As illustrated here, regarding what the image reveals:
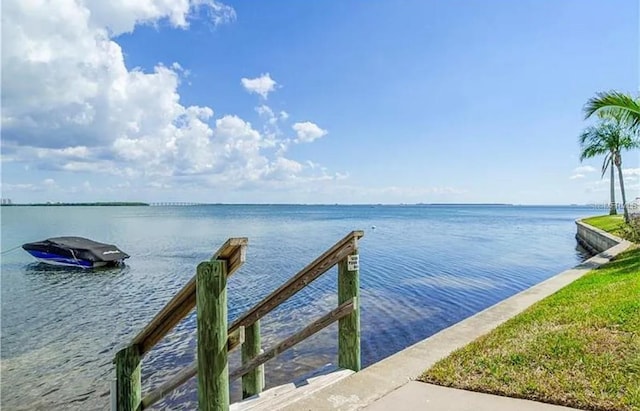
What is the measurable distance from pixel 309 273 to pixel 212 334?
1.44 m

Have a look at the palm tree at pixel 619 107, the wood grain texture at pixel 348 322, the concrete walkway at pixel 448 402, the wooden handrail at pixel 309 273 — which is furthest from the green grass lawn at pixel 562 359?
the palm tree at pixel 619 107

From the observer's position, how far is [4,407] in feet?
22.8

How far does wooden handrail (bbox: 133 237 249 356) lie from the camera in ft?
8.70

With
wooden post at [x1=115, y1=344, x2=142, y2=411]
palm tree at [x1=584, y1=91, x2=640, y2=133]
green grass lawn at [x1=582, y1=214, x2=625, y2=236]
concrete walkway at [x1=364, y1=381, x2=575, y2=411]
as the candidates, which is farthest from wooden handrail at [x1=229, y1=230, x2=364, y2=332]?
green grass lawn at [x1=582, y1=214, x2=625, y2=236]

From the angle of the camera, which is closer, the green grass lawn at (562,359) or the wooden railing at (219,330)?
the wooden railing at (219,330)

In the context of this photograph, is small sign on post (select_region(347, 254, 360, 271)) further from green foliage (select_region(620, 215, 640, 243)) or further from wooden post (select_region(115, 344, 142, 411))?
green foliage (select_region(620, 215, 640, 243))

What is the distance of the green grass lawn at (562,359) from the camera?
3602 millimetres

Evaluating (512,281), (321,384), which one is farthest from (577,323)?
(512,281)

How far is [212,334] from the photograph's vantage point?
9.42 ft

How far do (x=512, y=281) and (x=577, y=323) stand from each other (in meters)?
11.0

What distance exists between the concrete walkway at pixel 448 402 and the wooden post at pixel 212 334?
1.27 metres

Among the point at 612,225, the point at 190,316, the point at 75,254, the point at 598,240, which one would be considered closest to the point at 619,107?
the point at 598,240

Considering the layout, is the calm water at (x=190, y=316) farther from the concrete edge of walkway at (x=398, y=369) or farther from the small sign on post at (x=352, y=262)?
the small sign on post at (x=352, y=262)

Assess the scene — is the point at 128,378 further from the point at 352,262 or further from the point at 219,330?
the point at 352,262
